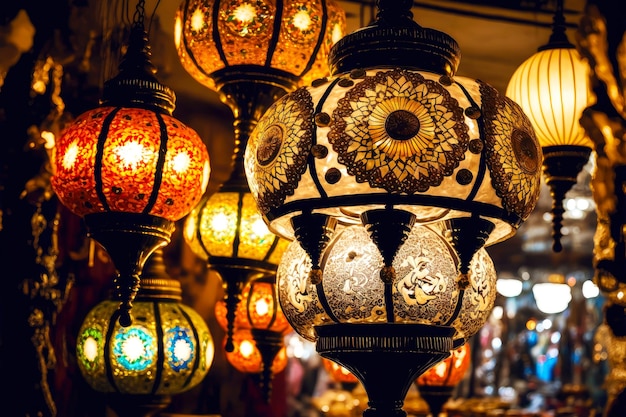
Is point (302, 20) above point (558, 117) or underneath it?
above

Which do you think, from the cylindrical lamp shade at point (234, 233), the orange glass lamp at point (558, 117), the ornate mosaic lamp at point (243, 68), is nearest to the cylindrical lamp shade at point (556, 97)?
the orange glass lamp at point (558, 117)

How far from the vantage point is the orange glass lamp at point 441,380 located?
10.3ft

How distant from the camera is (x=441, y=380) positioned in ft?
10.3

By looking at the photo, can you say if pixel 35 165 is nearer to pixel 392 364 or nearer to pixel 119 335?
pixel 119 335

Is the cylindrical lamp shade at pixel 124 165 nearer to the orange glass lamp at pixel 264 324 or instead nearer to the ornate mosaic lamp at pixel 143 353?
the ornate mosaic lamp at pixel 143 353

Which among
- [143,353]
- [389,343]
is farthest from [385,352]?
[143,353]

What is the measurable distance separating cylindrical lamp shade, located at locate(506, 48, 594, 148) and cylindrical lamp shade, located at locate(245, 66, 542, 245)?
1.13m

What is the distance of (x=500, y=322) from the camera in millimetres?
12898

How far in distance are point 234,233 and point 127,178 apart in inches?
19.5

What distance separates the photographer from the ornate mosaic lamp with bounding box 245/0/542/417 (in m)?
1.27

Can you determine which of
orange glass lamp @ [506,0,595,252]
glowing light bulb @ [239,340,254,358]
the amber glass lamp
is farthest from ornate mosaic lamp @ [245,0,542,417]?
the amber glass lamp

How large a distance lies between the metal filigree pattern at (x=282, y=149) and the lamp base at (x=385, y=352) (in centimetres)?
25

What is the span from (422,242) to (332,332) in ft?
0.73

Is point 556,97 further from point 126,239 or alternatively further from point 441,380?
point 126,239
